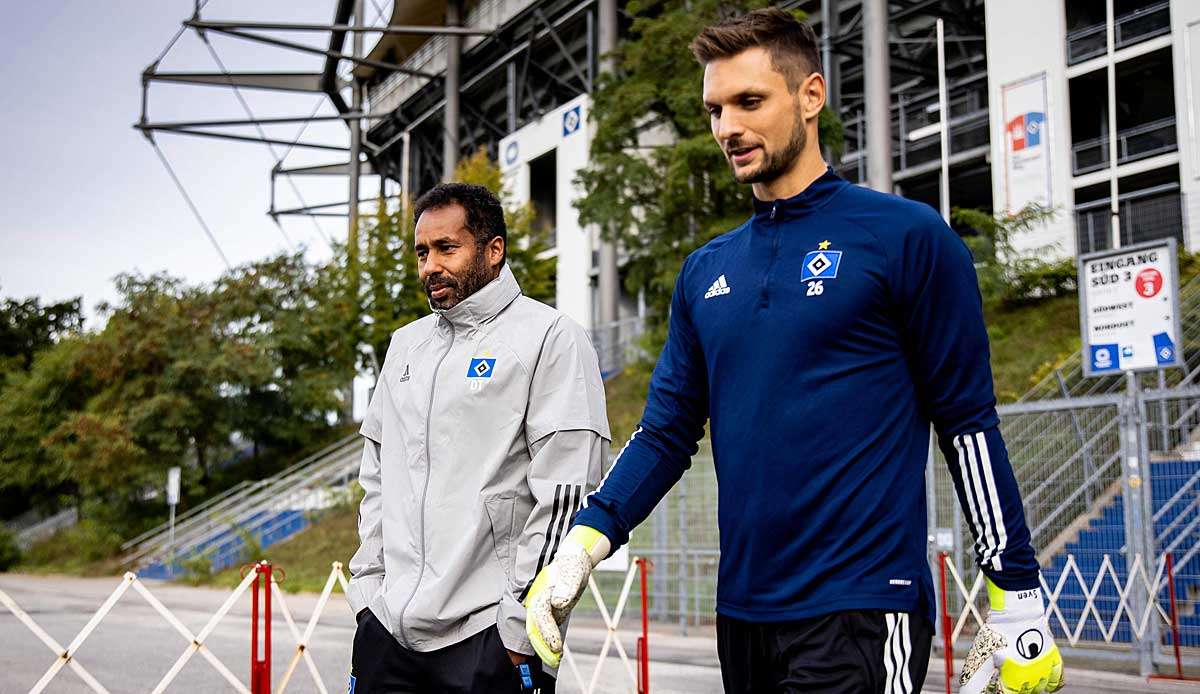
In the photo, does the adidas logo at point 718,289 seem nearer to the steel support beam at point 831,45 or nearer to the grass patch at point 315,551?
the grass patch at point 315,551

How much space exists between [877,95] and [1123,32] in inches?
215

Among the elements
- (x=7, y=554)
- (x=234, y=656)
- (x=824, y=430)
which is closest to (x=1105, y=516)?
(x=234, y=656)

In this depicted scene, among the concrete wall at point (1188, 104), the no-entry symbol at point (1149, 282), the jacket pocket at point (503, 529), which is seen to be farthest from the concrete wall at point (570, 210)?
the jacket pocket at point (503, 529)

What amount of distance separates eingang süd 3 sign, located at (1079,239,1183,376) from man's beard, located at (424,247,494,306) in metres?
9.44

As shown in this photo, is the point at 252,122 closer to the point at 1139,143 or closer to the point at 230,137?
the point at 230,137

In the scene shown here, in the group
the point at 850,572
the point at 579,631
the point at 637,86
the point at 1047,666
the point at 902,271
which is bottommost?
the point at 579,631

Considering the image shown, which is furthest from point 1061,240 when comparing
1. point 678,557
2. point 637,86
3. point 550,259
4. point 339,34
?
point 339,34

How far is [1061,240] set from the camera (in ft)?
78.8

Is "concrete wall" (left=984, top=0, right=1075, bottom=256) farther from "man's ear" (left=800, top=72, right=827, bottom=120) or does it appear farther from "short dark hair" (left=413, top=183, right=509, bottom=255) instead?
"man's ear" (left=800, top=72, right=827, bottom=120)

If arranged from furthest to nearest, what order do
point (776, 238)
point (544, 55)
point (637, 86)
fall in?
point (544, 55)
point (637, 86)
point (776, 238)

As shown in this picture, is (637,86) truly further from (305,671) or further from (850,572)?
(850,572)

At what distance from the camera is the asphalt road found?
10.5 m

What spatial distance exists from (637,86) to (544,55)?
16191 mm

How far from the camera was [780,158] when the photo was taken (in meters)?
2.81
